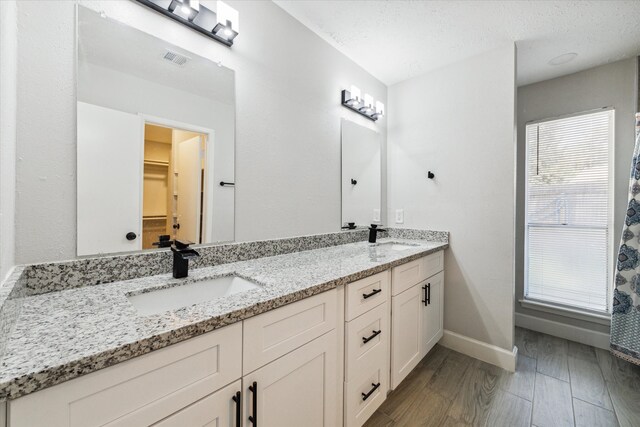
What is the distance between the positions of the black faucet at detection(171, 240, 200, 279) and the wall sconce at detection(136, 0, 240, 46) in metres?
1.01

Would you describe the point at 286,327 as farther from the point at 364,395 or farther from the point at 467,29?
the point at 467,29

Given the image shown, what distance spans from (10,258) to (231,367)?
0.76 m

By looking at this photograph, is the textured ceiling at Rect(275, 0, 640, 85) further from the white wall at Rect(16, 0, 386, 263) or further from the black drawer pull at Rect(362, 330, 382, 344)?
the black drawer pull at Rect(362, 330, 382, 344)

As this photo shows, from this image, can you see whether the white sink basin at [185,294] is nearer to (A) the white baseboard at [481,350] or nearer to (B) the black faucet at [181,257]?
(B) the black faucet at [181,257]

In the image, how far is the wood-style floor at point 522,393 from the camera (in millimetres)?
1485

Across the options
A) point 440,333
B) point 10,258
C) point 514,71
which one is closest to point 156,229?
point 10,258

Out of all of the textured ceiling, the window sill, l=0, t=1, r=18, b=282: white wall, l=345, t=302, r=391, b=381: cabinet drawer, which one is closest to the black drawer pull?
l=345, t=302, r=391, b=381: cabinet drawer

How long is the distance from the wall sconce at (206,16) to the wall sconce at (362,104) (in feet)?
3.14

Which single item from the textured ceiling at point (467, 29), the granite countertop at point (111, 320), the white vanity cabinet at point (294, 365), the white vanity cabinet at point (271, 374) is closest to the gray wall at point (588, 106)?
the textured ceiling at point (467, 29)

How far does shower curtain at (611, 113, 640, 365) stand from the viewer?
1.87 meters

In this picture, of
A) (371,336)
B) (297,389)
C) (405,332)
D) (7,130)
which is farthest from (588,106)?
(7,130)

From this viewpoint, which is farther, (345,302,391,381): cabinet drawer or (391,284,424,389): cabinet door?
(391,284,424,389): cabinet door

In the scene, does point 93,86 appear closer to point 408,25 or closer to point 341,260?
point 341,260

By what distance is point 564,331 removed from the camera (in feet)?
7.91
